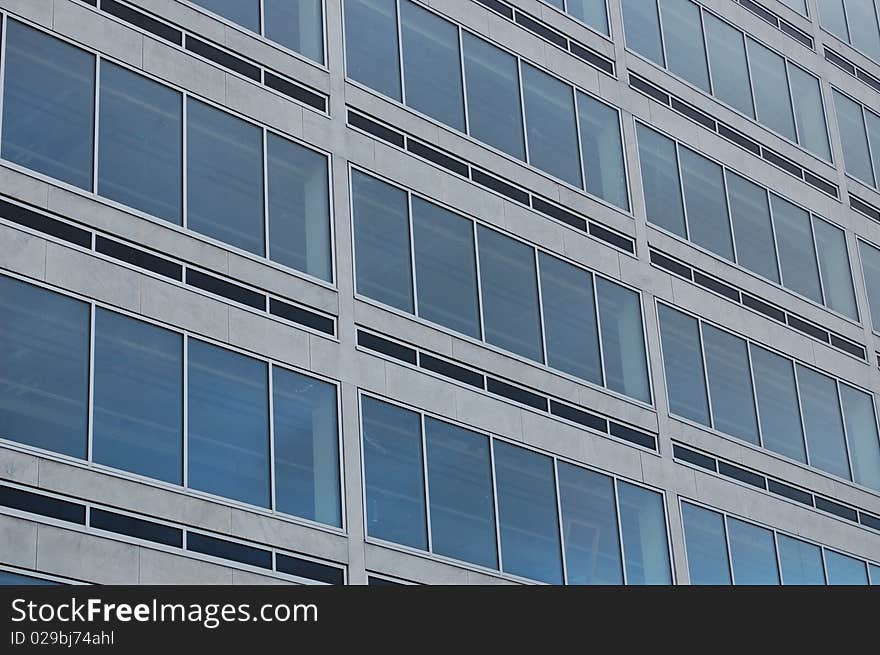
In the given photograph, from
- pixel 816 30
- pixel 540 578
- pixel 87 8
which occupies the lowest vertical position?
pixel 540 578

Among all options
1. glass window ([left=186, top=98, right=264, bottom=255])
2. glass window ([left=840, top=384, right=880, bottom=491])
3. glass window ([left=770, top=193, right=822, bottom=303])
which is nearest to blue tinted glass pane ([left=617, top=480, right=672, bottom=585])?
glass window ([left=840, top=384, right=880, bottom=491])

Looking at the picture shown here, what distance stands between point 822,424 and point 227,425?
50.1ft

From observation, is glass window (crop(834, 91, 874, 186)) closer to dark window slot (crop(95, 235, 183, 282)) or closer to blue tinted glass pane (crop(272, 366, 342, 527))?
blue tinted glass pane (crop(272, 366, 342, 527))

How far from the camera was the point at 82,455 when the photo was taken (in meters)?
23.2

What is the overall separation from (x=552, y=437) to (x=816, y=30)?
15965 millimetres

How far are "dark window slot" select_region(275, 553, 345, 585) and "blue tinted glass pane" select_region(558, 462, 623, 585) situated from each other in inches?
191

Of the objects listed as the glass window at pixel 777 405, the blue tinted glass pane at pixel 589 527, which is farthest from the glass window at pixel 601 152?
the blue tinted glass pane at pixel 589 527

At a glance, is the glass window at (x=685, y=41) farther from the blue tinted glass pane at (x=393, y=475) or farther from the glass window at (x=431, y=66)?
the blue tinted glass pane at (x=393, y=475)

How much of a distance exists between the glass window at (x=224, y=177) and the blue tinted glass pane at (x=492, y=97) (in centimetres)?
532

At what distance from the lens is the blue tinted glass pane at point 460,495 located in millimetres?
27234

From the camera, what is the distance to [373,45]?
30.0m
